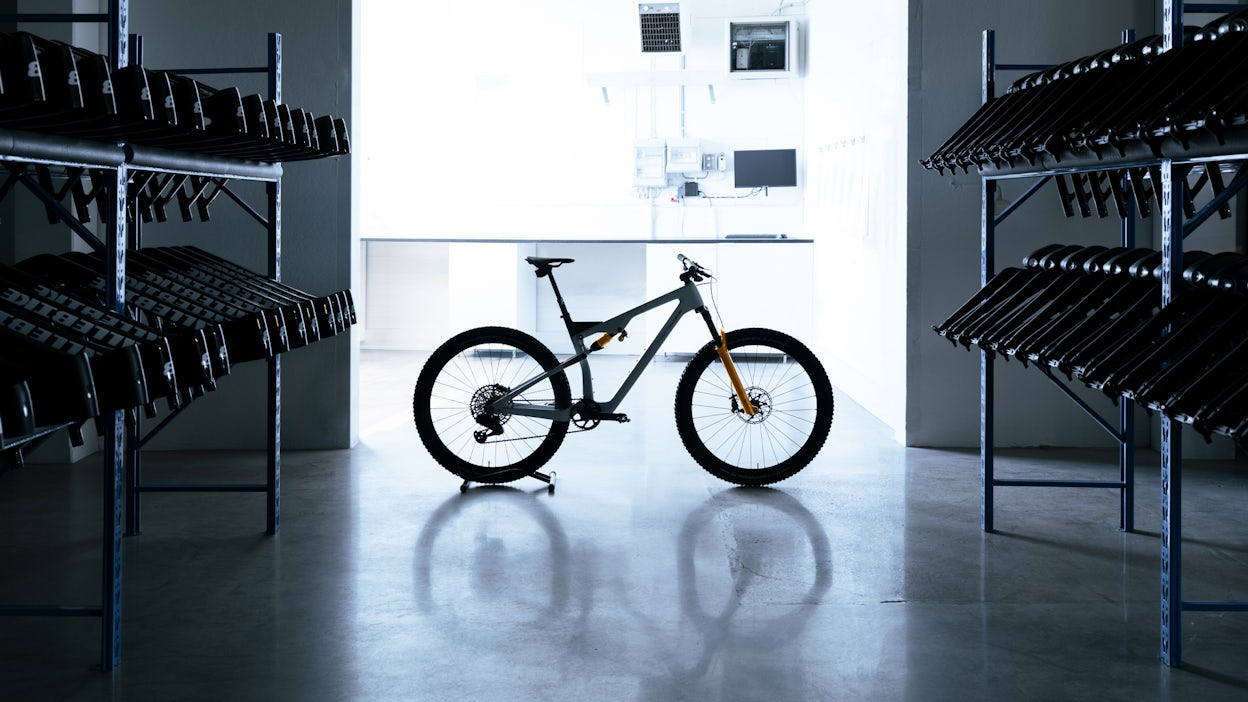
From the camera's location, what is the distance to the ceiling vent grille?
912 centimetres

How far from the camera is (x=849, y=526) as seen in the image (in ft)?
12.5

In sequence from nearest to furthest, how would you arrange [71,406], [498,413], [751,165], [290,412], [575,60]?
[71,406] → [498,413] → [290,412] → [751,165] → [575,60]

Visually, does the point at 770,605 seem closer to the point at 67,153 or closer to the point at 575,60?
the point at 67,153

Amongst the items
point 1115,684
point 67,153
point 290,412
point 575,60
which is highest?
point 575,60

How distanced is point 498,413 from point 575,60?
6285mm

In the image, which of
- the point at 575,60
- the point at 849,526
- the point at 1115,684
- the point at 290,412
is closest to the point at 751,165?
the point at 575,60

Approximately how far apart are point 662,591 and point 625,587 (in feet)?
0.33

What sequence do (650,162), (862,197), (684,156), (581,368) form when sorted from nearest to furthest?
(581,368), (862,197), (684,156), (650,162)


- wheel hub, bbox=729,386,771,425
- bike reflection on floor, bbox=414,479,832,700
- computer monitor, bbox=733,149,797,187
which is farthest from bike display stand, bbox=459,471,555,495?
computer monitor, bbox=733,149,797,187

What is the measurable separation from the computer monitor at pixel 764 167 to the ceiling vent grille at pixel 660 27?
3.32ft

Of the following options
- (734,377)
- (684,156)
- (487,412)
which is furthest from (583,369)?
(684,156)

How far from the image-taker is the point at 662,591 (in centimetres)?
307

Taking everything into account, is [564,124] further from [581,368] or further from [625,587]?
[625,587]

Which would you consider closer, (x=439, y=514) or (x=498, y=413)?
(x=439, y=514)
